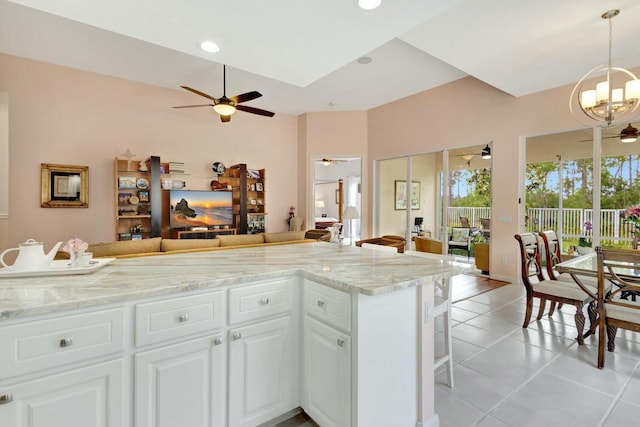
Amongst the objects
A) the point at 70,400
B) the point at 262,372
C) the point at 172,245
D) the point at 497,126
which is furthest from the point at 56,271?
the point at 497,126

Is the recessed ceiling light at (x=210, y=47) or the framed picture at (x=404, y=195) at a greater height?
the recessed ceiling light at (x=210, y=47)

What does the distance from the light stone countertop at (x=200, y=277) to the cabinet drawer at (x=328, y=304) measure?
0.15ft

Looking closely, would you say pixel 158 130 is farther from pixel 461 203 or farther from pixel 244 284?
pixel 461 203

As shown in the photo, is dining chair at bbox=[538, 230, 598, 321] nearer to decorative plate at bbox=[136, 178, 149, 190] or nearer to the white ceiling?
the white ceiling

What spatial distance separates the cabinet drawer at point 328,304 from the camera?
4.73 feet

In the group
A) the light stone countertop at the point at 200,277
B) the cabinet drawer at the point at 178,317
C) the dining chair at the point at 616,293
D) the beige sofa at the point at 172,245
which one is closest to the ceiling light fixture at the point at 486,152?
the dining chair at the point at 616,293

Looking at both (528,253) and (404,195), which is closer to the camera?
(528,253)

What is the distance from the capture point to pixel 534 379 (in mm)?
2205

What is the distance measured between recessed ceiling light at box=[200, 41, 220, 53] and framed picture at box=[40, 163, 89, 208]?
3703 millimetres

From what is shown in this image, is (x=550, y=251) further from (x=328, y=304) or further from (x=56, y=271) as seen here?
(x=56, y=271)

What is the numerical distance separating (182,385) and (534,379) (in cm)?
236

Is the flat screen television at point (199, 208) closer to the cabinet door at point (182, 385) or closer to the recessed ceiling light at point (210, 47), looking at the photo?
the recessed ceiling light at point (210, 47)

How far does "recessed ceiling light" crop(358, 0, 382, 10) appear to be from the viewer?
2.22 meters

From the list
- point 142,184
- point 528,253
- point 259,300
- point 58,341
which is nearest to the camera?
point 58,341
